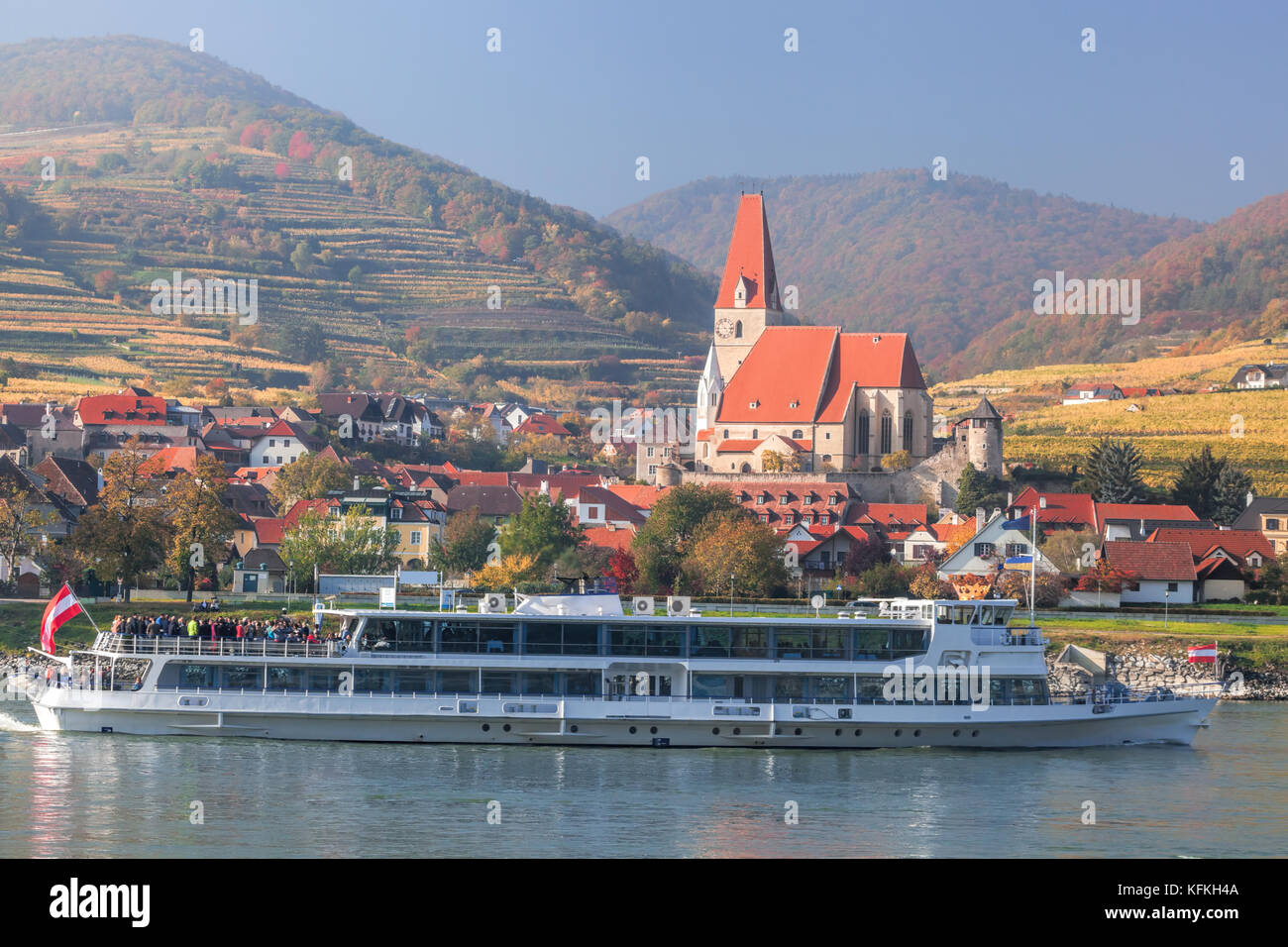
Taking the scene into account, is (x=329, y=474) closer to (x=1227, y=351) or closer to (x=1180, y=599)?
(x=1180, y=599)

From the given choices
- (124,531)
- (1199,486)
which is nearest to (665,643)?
(124,531)

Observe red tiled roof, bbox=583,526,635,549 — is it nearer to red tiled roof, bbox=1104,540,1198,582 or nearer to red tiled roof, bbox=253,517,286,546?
red tiled roof, bbox=253,517,286,546

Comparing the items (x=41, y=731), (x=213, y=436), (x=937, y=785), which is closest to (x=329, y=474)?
(x=213, y=436)

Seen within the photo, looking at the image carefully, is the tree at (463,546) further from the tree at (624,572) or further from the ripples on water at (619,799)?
the ripples on water at (619,799)

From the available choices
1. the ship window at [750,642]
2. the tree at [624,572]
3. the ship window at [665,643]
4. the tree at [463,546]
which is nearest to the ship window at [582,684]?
the ship window at [665,643]

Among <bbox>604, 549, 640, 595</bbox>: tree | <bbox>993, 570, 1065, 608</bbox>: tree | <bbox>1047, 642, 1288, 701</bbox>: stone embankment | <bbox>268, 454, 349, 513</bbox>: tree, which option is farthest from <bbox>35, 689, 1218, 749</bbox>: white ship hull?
<bbox>268, 454, 349, 513</bbox>: tree

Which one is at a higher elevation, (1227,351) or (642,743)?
(1227,351)
